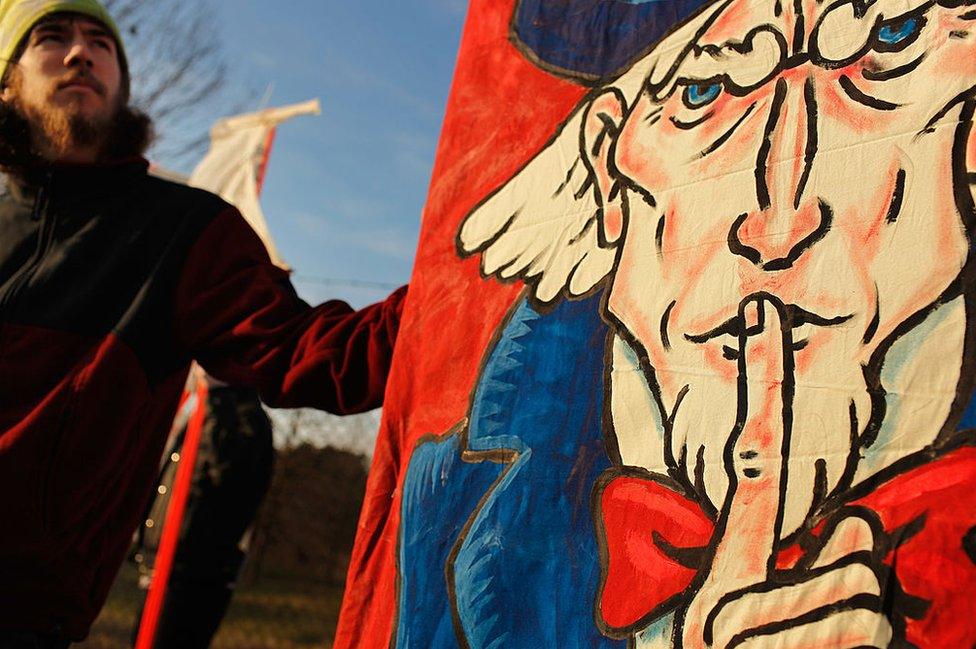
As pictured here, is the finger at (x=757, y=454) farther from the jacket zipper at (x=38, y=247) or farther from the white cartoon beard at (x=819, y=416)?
the jacket zipper at (x=38, y=247)

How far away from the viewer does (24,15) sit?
7.06ft

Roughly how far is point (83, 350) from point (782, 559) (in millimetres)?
1230

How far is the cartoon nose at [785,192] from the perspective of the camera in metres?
1.18

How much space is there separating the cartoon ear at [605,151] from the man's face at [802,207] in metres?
0.02

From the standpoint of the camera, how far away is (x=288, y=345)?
167 cm

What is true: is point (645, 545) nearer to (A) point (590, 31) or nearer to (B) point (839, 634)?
(B) point (839, 634)

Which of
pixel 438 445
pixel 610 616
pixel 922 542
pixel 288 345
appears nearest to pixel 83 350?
pixel 288 345

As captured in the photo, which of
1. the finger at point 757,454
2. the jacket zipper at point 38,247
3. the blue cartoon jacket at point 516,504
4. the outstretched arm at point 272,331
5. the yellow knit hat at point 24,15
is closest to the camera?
the finger at point 757,454

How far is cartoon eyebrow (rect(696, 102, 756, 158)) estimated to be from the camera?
129 cm

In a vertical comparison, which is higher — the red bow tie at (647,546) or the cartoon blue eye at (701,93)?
the cartoon blue eye at (701,93)

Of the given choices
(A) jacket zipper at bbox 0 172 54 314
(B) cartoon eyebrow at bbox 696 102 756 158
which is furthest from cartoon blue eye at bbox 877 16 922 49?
(A) jacket zipper at bbox 0 172 54 314

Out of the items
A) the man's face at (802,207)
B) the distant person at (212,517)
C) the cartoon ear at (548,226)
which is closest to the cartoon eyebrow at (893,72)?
the man's face at (802,207)

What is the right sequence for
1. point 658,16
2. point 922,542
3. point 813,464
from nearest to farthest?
point 922,542
point 813,464
point 658,16

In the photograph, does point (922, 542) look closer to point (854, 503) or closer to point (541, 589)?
point (854, 503)
